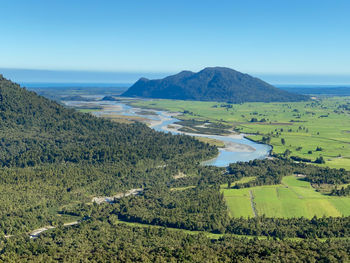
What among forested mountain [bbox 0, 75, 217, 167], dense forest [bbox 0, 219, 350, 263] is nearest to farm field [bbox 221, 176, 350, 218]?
dense forest [bbox 0, 219, 350, 263]

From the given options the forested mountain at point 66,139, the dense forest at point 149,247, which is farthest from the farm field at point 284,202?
the forested mountain at point 66,139

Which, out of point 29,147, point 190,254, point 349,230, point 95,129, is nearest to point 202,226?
point 190,254

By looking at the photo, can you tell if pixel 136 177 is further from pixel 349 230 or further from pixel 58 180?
pixel 349 230

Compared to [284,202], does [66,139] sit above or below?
above

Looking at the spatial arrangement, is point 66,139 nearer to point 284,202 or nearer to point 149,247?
point 284,202

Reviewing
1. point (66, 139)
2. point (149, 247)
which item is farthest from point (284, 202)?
point (66, 139)

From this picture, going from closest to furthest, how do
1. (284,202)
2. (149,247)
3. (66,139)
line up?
(149,247), (284,202), (66,139)

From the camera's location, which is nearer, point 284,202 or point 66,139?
point 284,202

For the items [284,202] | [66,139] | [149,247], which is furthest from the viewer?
[66,139]

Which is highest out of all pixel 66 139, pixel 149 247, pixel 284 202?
pixel 66 139
